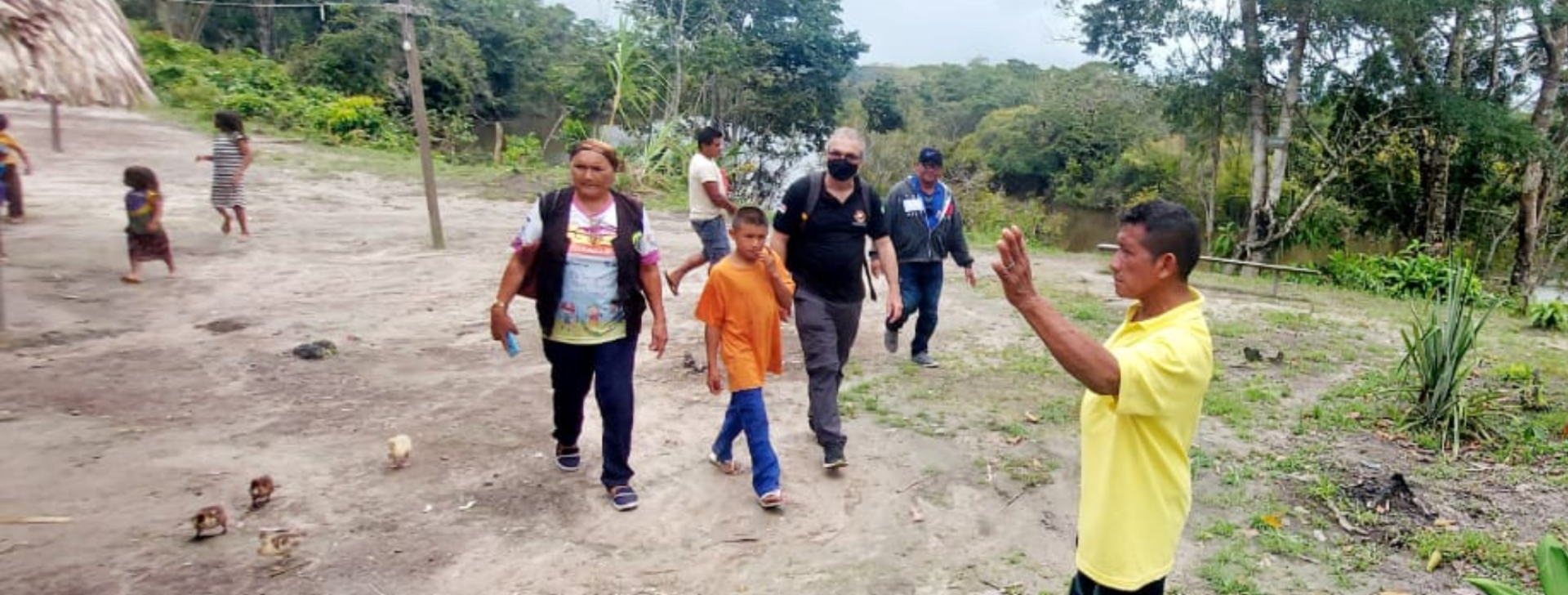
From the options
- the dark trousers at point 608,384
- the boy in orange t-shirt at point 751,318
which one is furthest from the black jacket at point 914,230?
the dark trousers at point 608,384

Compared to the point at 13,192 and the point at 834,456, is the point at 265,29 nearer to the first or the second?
the point at 13,192

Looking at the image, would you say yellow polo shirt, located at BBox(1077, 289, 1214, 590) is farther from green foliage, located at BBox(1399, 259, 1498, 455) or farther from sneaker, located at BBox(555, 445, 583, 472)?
green foliage, located at BBox(1399, 259, 1498, 455)

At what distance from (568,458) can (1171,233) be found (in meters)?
2.93

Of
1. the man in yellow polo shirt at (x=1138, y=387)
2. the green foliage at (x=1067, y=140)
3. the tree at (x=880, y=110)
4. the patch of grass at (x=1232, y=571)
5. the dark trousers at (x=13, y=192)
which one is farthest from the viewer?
the tree at (x=880, y=110)

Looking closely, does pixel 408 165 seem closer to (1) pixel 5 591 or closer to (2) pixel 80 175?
(2) pixel 80 175

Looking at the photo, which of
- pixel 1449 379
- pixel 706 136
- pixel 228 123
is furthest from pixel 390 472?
pixel 228 123

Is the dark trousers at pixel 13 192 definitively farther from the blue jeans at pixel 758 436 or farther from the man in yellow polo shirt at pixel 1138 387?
the man in yellow polo shirt at pixel 1138 387

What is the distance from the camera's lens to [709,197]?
243 inches

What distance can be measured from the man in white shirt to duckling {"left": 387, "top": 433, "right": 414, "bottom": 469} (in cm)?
225

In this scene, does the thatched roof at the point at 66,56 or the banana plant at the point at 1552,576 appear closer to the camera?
the banana plant at the point at 1552,576

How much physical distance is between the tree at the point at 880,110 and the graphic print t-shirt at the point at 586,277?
87.6 feet

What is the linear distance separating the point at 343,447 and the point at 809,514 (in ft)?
7.34

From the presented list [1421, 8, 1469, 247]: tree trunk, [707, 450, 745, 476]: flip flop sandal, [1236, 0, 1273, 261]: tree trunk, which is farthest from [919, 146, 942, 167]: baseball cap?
[1421, 8, 1469, 247]: tree trunk

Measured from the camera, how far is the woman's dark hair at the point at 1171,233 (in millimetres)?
1896
